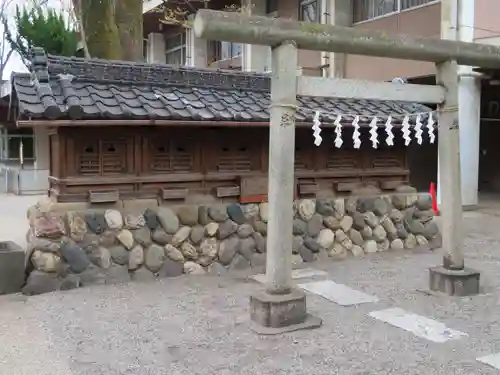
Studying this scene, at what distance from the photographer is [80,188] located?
7145 mm

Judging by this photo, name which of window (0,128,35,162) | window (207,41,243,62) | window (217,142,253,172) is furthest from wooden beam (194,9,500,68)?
window (207,41,243,62)

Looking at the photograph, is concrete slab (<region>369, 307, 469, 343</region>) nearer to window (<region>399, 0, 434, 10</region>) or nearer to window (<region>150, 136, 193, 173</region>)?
window (<region>150, 136, 193, 173</region>)

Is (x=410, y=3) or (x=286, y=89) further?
(x=410, y=3)

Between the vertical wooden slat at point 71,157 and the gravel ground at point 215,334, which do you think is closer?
the gravel ground at point 215,334

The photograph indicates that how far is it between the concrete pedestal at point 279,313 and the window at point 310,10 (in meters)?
Answer: 15.2

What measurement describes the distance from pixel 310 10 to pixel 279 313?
16.2 metres

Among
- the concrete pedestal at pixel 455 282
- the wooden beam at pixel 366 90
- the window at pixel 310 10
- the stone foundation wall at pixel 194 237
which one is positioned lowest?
the concrete pedestal at pixel 455 282

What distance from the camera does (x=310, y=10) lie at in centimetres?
1966

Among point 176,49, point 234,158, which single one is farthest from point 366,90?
point 176,49

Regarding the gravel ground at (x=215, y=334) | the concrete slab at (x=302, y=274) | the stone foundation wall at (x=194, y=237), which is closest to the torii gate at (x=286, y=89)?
the gravel ground at (x=215, y=334)

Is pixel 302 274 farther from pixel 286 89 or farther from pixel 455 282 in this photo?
pixel 286 89

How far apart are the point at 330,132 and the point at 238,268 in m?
2.63

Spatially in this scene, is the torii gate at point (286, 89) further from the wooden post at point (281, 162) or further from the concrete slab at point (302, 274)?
the concrete slab at point (302, 274)

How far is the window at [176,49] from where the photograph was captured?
88.3 ft
